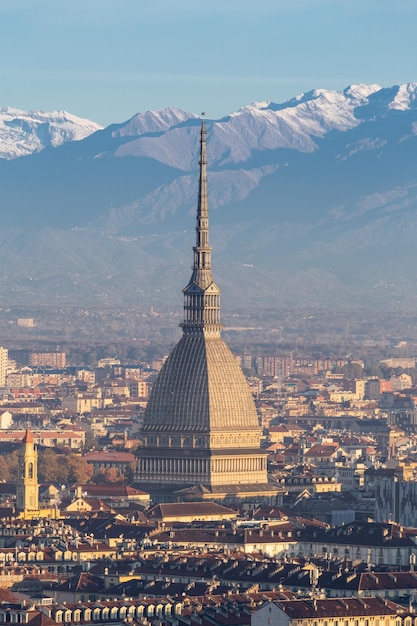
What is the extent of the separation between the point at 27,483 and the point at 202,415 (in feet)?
67.9

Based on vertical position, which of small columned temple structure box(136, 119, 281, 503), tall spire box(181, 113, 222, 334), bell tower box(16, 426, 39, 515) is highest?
tall spire box(181, 113, 222, 334)

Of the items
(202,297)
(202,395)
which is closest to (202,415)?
(202,395)

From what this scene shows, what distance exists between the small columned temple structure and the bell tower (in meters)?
12.9

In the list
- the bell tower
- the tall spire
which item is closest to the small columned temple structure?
the tall spire

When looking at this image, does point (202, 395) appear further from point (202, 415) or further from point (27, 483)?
point (27, 483)

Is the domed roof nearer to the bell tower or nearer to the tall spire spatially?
the tall spire

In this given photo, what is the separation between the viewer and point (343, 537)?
101 m

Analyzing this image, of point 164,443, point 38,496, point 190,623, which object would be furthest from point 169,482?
point 190,623

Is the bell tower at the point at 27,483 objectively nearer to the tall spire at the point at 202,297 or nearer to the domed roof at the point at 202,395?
the domed roof at the point at 202,395

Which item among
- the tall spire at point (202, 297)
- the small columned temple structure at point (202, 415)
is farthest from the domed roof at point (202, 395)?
the tall spire at point (202, 297)

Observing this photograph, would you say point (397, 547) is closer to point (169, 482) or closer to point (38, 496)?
point (38, 496)

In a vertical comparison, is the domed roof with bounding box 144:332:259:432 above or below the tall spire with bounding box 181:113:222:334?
below

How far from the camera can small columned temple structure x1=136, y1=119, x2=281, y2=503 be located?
141m

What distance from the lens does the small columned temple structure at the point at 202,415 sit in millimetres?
141125
